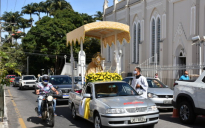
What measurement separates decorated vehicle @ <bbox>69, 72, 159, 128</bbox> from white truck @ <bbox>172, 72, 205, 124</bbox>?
1.64 meters

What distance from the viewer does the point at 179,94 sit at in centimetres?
974

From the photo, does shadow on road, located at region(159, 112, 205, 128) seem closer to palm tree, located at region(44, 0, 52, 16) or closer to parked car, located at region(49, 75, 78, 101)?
parked car, located at region(49, 75, 78, 101)

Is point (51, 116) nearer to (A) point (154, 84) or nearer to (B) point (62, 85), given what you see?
(A) point (154, 84)

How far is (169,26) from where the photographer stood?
2692 centimetres

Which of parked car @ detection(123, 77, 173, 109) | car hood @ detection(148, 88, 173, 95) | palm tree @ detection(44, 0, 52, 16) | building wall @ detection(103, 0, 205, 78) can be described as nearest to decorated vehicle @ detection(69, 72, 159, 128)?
parked car @ detection(123, 77, 173, 109)

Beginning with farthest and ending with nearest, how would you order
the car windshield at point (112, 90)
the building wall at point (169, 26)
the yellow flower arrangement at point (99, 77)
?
the building wall at point (169, 26) < the yellow flower arrangement at point (99, 77) < the car windshield at point (112, 90)

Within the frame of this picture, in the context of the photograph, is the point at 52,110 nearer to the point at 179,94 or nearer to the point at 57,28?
the point at 179,94

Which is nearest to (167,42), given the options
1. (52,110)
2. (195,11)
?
(195,11)

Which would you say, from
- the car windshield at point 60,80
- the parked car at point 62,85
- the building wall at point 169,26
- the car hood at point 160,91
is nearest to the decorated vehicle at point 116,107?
the car hood at point 160,91

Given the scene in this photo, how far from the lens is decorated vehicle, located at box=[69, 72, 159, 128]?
7.54m

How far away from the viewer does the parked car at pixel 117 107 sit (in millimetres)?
7531

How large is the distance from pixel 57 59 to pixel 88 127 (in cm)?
4276

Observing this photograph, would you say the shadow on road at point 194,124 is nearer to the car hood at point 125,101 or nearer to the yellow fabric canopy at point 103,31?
the car hood at point 125,101

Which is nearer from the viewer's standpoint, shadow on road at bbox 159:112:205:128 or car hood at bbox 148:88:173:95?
shadow on road at bbox 159:112:205:128
